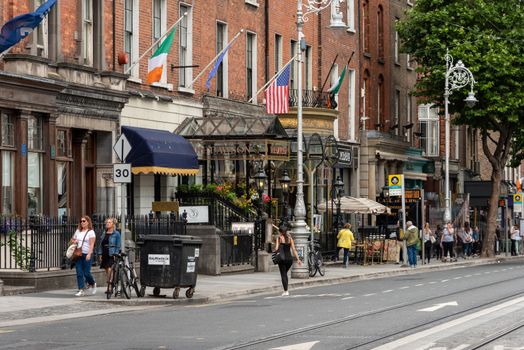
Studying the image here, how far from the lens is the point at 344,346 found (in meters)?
16.5

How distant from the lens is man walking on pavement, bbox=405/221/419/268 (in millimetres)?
46312

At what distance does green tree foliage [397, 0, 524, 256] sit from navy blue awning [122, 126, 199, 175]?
832 inches

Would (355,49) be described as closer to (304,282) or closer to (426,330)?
(304,282)

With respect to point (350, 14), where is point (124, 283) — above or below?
below

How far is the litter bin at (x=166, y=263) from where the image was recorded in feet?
87.1

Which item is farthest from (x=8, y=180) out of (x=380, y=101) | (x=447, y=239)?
(x=380, y=101)

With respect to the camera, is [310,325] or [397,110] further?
[397,110]

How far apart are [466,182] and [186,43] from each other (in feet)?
111

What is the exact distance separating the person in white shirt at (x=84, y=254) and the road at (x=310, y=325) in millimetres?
1911

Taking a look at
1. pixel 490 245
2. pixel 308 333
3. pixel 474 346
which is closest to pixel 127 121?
pixel 308 333

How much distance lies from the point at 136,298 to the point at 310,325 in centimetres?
744

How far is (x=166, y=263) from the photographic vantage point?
87.2 feet

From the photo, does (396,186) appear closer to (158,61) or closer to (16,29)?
(158,61)

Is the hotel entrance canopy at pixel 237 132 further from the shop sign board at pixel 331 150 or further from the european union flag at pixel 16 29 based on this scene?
the european union flag at pixel 16 29
